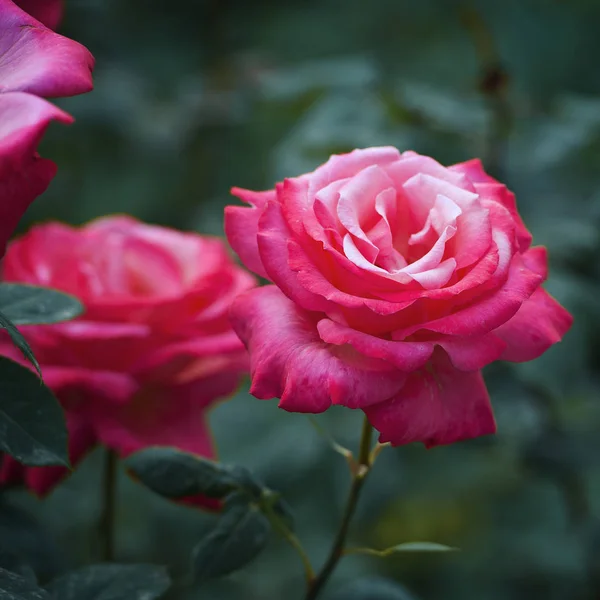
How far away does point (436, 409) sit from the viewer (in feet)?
1.44

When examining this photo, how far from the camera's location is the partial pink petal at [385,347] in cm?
42

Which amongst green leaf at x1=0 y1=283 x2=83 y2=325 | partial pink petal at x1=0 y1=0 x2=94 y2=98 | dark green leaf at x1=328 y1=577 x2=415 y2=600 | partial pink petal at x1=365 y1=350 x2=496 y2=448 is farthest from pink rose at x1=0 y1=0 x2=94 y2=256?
dark green leaf at x1=328 y1=577 x2=415 y2=600

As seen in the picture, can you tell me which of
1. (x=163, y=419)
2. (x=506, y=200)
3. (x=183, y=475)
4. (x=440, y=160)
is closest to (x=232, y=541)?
(x=183, y=475)

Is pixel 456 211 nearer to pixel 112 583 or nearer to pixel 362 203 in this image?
pixel 362 203

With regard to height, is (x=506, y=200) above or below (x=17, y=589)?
above

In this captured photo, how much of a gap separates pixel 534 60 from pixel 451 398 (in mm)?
878

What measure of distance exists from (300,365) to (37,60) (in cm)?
20

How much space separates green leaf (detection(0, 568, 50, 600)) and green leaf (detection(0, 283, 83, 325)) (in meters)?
0.15

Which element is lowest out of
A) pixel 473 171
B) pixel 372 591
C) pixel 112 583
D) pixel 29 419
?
pixel 372 591

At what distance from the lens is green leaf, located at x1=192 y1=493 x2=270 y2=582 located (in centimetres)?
50

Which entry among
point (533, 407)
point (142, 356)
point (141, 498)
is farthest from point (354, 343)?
point (141, 498)

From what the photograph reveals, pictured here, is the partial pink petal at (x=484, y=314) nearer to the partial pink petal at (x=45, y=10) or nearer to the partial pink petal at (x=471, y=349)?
the partial pink petal at (x=471, y=349)

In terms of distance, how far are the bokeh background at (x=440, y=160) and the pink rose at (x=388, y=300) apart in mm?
256

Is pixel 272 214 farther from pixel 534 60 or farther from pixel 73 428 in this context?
pixel 534 60
